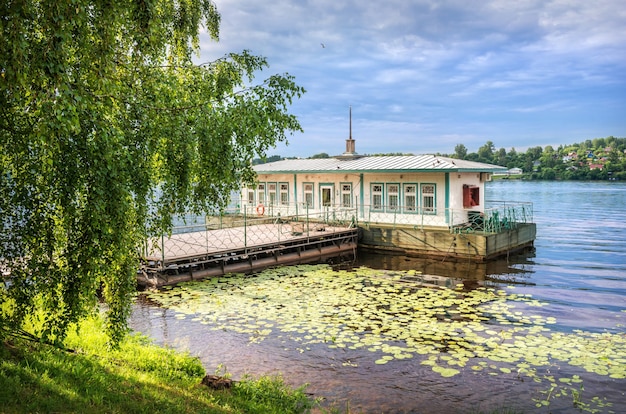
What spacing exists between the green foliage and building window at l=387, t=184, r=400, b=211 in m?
16.4

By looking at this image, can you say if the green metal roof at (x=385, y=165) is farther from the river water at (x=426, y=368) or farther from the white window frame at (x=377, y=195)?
the river water at (x=426, y=368)

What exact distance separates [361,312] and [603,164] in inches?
4124

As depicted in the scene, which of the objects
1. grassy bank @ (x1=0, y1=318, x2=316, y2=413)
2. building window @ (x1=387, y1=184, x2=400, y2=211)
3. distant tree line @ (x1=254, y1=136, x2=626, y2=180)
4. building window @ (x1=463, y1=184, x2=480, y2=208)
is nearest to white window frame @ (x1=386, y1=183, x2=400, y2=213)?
building window @ (x1=387, y1=184, x2=400, y2=211)

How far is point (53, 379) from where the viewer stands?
5598 millimetres

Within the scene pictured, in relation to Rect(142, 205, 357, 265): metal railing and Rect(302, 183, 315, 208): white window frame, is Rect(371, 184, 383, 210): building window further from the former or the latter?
Rect(302, 183, 315, 208): white window frame

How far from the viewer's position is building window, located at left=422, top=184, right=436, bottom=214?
70.2 ft

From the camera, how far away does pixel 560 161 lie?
4373 inches

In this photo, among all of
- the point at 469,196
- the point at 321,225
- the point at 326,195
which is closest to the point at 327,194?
the point at 326,195

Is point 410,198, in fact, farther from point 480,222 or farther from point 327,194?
point 327,194

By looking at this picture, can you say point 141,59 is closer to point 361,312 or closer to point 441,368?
point 441,368

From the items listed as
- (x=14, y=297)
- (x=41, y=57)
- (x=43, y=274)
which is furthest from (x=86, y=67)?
(x=14, y=297)

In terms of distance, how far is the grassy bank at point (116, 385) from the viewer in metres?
5.14

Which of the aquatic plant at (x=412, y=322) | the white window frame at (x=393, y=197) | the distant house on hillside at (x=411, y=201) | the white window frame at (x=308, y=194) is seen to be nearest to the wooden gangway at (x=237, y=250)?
the aquatic plant at (x=412, y=322)

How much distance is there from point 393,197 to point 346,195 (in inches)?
108
